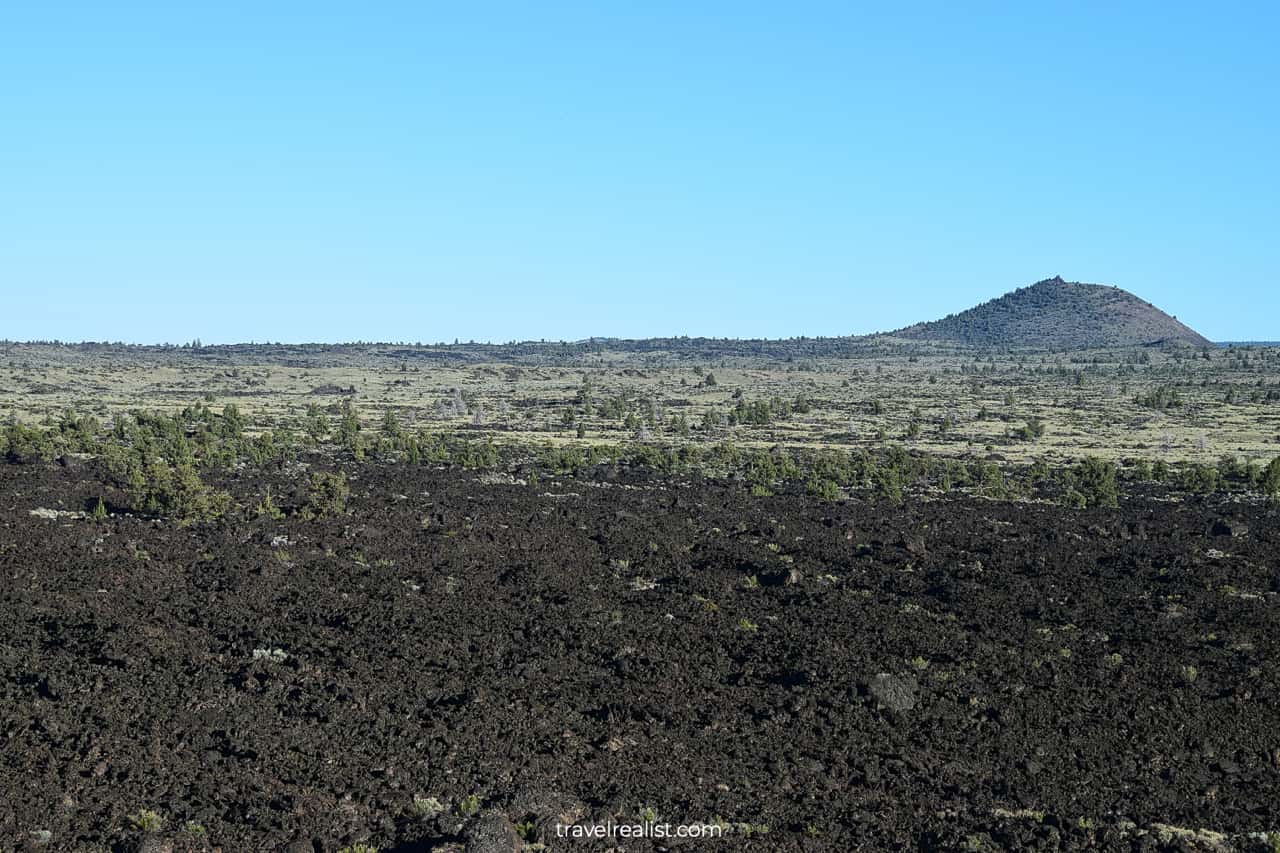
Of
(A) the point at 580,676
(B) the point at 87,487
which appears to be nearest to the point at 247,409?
(B) the point at 87,487

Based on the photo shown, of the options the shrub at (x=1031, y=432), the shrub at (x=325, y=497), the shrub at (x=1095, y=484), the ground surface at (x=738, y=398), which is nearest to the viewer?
the shrub at (x=325, y=497)

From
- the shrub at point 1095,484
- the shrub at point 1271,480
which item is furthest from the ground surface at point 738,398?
the shrub at point 1271,480

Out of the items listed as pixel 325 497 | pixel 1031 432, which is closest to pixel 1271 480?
pixel 1031 432

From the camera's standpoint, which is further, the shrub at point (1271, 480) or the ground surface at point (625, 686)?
the shrub at point (1271, 480)

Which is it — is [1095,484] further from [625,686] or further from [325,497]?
[625,686]

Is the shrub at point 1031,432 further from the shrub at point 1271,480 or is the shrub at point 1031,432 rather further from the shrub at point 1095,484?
the shrub at point 1271,480

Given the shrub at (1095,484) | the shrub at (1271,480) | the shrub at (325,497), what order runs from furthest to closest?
the shrub at (1271,480) < the shrub at (1095,484) < the shrub at (325,497)

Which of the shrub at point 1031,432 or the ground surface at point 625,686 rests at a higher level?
the shrub at point 1031,432

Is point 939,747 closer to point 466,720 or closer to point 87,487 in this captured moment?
point 466,720

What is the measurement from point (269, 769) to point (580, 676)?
669cm

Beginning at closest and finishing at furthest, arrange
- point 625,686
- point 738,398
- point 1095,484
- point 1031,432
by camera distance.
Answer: point 625,686
point 1095,484
point 1031,432
point 738,398

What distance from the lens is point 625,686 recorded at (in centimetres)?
2258

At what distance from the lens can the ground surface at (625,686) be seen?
1697 centimetres

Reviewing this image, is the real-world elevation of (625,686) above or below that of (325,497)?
below
